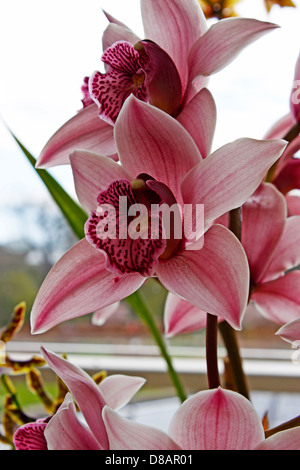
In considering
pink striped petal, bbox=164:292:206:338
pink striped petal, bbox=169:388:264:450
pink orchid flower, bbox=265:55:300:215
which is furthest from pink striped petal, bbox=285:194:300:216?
pink striped petal, bbox=169:388:264:450

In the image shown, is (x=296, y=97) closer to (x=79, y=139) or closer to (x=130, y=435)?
(x=79, y=139)

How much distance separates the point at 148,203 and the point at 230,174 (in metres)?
0.06

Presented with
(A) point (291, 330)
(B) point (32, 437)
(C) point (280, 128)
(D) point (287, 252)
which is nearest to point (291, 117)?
(C) point (280, 128)

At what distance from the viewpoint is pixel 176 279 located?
33 centimetres

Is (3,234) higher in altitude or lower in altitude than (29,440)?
A: lower

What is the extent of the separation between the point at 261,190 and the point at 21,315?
28cm

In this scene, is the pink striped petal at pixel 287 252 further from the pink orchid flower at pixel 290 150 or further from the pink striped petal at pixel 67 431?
the pink striped petal at pixel 67 431

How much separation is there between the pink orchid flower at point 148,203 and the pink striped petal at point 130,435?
0.25 ft

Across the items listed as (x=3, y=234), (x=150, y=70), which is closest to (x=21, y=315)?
(x=150, y=70)

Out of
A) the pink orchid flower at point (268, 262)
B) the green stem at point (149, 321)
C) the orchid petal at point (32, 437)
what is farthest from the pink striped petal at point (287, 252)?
the orchid petal at point (32, 437)

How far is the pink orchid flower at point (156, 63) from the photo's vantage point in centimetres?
35

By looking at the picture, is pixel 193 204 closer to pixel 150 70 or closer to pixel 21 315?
pixel 150 70

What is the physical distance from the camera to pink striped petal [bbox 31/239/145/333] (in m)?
0.33
